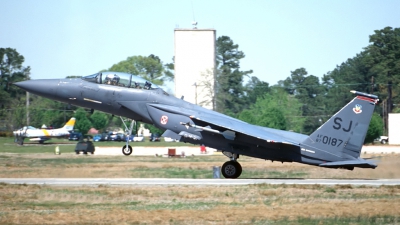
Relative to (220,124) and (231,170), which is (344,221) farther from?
(231,170)

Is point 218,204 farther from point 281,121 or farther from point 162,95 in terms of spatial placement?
point 281,121

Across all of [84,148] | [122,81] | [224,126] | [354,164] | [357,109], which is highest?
[122,81]

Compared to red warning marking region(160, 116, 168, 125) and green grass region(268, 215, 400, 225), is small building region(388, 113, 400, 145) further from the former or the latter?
green grass region(268, 215, 400, 225)

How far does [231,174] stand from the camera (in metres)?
23.1

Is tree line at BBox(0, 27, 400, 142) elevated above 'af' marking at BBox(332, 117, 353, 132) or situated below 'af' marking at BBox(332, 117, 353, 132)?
above

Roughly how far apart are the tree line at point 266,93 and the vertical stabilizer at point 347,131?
1803 inches

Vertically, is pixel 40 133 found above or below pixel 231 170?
above

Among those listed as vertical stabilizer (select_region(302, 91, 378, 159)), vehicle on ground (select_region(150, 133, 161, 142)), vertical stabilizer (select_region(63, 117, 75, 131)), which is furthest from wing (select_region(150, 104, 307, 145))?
vehicle on ground (select_region(150, 133, 161, 142))

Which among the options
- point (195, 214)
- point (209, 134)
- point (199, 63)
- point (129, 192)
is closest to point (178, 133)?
point (209, 134)

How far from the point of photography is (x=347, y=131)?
22.3 meters

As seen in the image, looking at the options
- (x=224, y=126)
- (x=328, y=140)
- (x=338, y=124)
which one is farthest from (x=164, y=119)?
(x=338, y=124)

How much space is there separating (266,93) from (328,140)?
236 ft

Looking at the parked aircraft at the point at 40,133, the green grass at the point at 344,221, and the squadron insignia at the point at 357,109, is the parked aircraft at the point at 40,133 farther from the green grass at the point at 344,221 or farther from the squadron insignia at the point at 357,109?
the green grass at the point at 344,221

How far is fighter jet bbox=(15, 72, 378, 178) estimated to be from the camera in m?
22.1
